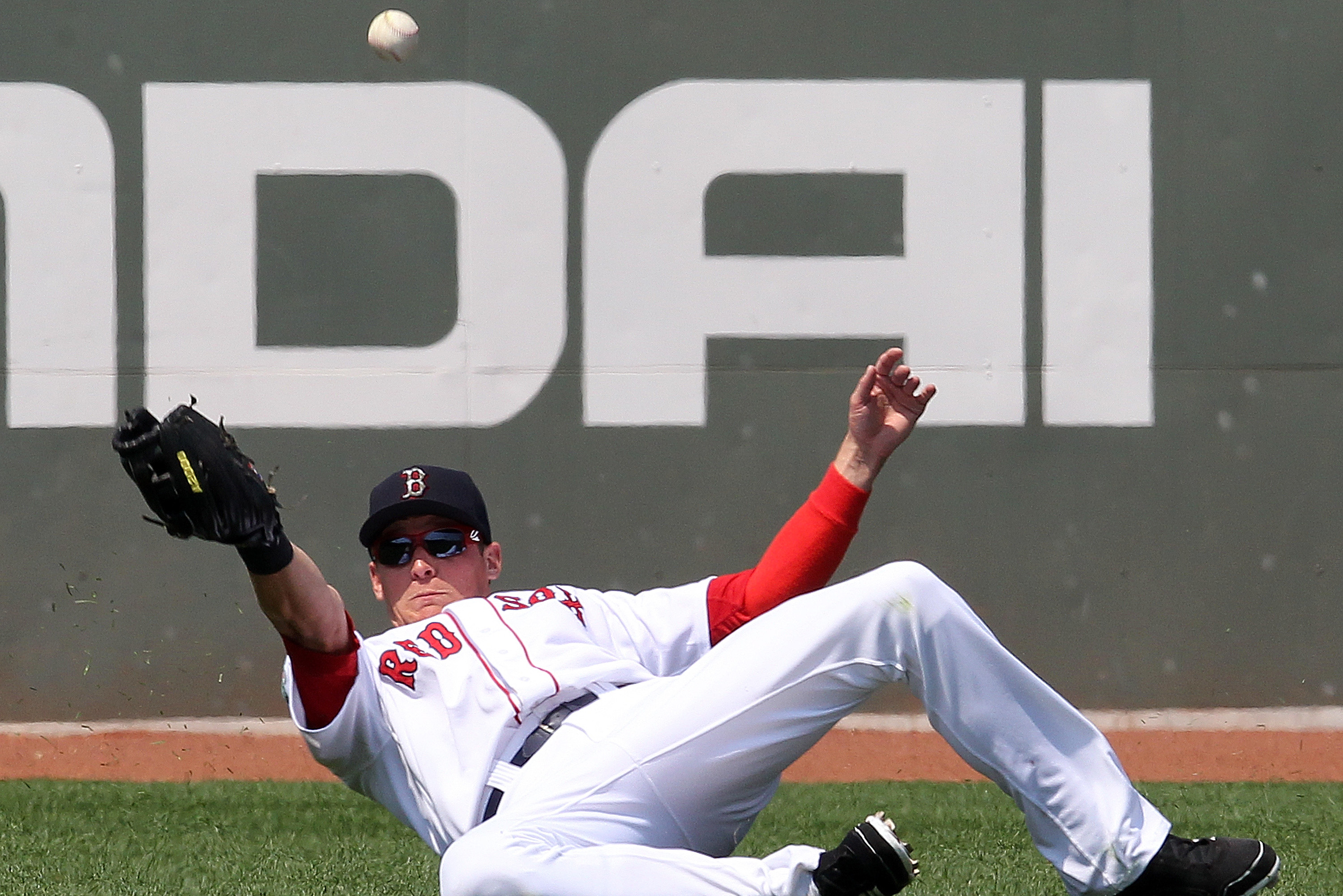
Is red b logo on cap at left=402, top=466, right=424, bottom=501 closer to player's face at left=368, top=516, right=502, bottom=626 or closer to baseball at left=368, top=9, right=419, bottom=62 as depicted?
player's face at left=368, top=516, right=502, bottom=626

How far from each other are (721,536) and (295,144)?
2278 millimetres

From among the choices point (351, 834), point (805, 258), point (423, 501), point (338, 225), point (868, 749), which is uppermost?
point (338, 225)

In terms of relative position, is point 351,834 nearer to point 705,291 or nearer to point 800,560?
point 800,560

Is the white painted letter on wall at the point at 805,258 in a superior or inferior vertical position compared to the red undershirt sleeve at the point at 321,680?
superior

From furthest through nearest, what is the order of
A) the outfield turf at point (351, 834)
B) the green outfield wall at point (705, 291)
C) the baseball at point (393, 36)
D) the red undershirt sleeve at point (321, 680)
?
the green outfield wall at point (705, 291), the baseball at point (393, 36), the outfield turf at point (351, 834), the red undershirt sleeve at point (321, 680)

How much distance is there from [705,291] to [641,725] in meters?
3.97

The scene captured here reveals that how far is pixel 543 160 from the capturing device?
631 cm

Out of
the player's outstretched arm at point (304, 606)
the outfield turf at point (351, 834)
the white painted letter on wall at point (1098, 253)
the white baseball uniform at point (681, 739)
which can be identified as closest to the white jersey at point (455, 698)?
the white baseball uniform at point (681, 739)

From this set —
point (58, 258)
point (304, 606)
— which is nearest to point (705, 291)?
point (58, 258)

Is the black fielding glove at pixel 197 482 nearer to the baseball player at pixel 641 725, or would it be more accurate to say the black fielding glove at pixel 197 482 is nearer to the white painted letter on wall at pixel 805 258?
the baseball player at pixel 641 725

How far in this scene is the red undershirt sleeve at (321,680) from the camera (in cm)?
245

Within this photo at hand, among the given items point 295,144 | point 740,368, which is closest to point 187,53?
point 295,144

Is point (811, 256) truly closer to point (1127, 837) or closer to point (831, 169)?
point (831, 169)

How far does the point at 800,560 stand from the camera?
2.87 metres
